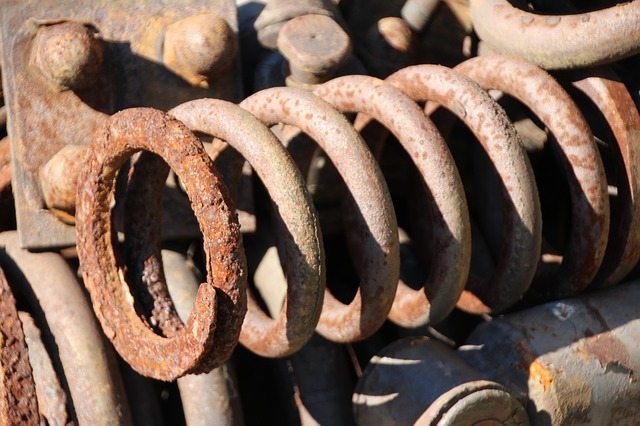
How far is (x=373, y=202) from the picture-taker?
1422 mm

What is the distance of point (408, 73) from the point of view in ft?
5.40

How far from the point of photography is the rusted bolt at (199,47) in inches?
64.4

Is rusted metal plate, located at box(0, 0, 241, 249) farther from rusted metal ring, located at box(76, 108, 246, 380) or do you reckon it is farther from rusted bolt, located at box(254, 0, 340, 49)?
rusted metal ring, located at box(76, 108, 246, 380)

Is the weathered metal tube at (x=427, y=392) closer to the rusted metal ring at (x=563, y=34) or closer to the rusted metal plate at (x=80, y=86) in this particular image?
the rusted metal plate at (x=80, y=86)

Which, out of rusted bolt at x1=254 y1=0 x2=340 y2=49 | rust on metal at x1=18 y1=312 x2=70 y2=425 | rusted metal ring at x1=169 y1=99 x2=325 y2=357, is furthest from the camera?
Answer: rusted bolt at x1=254 y1=0 x2=340 y2=49

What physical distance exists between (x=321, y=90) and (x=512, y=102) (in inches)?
16.5

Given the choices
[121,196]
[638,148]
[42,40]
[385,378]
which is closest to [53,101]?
[42,40]

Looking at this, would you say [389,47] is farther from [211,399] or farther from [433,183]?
[211,399]

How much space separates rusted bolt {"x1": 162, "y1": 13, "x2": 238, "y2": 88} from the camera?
1.63 meters

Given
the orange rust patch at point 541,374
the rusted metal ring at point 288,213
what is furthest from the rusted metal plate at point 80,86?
the orange rust patch at point 541,374

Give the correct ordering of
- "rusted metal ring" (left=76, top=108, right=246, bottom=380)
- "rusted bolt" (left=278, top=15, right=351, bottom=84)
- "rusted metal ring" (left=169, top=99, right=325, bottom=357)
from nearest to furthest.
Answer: "rusted metal ring" (left=76, top=108, right=246, bottom=380), "rusted metal ring" (left=169, top=99, right=325, bottom=357), "rusted bolt" (left=278, top=15, right=351, bottom=84)

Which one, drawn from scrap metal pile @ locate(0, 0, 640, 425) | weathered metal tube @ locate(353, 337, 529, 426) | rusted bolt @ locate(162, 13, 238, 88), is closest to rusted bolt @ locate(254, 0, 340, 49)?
scrap metal pile @ locate(0, 0, 640, 425)

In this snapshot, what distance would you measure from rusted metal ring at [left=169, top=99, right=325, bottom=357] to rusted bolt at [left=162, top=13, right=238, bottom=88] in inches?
8.2

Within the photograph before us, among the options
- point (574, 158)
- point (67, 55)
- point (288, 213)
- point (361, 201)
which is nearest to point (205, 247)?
point (288, 213)
